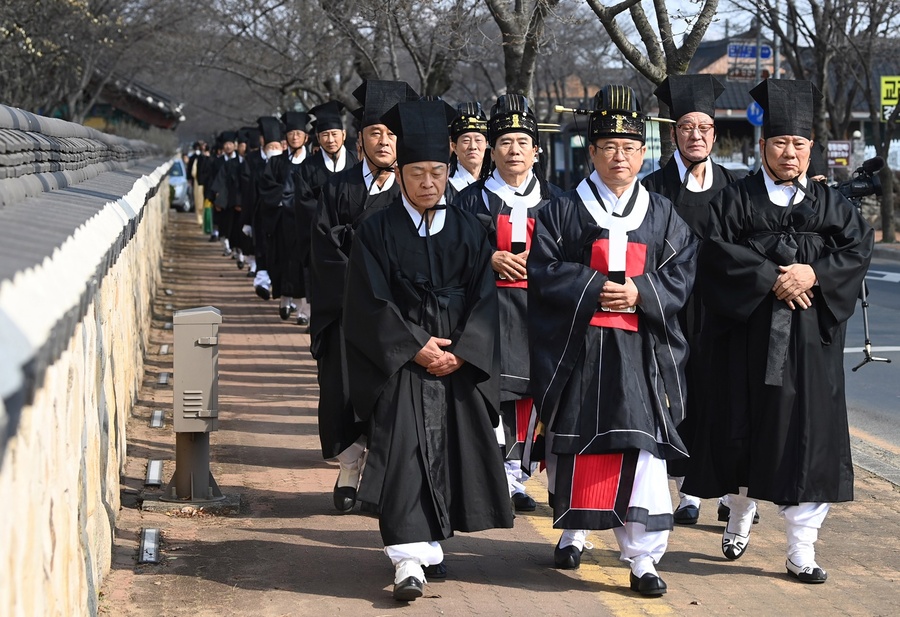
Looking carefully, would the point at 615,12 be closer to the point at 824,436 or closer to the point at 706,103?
the point at 706,103

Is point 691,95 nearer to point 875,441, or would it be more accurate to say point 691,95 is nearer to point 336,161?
point 875,441

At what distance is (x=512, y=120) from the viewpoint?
727 cm

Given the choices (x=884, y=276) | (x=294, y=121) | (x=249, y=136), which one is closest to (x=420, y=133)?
(x=294, y=121)

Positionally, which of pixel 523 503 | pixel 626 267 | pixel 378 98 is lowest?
pixel 523 503

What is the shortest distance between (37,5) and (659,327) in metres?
23.5

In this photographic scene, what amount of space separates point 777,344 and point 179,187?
136 ft

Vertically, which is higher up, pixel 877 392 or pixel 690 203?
pixel 690 203

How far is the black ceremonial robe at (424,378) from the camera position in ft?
19.0

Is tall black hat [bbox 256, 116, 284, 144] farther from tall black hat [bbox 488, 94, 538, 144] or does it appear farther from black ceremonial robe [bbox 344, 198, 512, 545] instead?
black ceremonial robe [bbox 344, 198, 512, 545]

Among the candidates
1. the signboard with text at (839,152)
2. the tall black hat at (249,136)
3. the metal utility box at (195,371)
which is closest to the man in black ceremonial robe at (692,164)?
the metal utility box at (195,371)

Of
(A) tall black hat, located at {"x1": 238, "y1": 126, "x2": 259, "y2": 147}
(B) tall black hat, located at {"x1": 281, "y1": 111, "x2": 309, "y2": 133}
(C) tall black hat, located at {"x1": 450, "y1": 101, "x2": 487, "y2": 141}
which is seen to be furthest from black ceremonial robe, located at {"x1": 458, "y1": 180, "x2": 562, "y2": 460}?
(A) tall black hat, located at {"x1": 238, "y1": 126, "x2": 259, "y2": 147}

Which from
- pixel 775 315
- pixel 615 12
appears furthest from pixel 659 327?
pixel 615 12

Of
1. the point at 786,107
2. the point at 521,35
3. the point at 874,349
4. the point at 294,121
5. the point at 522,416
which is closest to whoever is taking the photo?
the point at 786,107

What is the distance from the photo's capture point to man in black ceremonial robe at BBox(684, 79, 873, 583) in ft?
20.1
